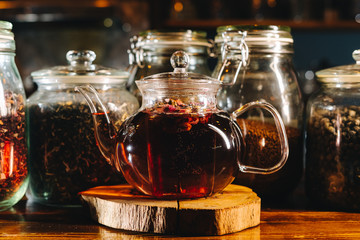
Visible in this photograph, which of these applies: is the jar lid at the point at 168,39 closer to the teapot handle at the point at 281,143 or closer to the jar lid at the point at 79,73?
the jar lid at the point at 79,73

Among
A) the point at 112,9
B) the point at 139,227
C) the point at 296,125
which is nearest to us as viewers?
the point at 139,227

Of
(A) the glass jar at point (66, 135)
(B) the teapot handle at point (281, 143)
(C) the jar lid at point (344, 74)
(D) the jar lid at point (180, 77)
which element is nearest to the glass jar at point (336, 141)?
(C) the jar lid at point (344, 74)

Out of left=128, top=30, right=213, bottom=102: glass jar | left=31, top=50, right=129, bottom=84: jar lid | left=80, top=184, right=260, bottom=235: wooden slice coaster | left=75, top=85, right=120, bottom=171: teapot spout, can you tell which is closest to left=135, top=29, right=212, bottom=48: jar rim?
left=128, top=30, right=213, bottom=102: glass jar

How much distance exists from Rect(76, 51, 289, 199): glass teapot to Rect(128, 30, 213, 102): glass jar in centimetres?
21

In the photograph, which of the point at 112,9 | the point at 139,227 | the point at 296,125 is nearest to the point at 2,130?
the point at 139,227

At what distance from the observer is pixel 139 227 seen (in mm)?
715

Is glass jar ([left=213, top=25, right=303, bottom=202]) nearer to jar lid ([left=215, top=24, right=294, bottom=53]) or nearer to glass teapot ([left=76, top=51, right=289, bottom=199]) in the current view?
jar lid ([left=215, top=24, right=294, bottom=53])

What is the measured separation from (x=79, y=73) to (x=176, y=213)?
1.10 ft

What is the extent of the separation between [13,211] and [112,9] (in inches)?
83.0

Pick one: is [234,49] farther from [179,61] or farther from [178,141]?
[178,141]

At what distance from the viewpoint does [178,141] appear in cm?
72

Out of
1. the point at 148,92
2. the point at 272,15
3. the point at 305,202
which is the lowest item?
the point at 305,202

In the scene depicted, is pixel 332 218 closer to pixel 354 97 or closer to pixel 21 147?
pixel 354 97

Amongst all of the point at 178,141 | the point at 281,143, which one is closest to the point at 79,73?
the point at 178,141
